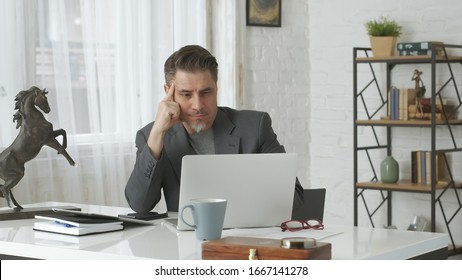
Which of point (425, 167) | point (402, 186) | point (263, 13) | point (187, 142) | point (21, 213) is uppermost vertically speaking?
point (263, 13)

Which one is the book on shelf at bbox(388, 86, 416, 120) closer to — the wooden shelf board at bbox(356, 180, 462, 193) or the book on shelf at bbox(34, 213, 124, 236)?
the wooden shelf board at bbox(356, 180, 462, 193)

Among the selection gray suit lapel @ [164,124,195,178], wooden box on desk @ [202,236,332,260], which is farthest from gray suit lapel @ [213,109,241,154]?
wooden box on desk @ [202,236,332,260]

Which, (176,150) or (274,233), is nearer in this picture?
(274,233)

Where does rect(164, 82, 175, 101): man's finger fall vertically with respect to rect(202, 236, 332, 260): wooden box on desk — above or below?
above

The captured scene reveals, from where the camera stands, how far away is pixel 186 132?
3.06 metres

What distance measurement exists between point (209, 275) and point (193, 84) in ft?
3.69

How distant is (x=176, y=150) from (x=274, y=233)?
2.35 feet

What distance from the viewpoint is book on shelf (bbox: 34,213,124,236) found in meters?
2.41

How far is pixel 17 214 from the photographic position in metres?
2.83

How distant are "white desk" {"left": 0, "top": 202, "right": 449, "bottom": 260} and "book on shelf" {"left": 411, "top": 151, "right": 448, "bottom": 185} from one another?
2.64 metres

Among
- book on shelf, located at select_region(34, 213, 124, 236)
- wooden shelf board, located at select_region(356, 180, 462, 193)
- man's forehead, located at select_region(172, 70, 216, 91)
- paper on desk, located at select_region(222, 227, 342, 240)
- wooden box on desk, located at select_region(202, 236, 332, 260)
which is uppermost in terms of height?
man's forehead, located at select_region(172, 70, 216, 91)

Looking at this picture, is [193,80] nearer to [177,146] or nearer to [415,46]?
[177,146]

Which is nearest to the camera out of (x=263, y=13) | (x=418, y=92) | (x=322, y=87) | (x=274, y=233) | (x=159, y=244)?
(x=159, y=244)

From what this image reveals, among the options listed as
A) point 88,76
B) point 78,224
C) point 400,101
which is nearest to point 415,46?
point 400,101
